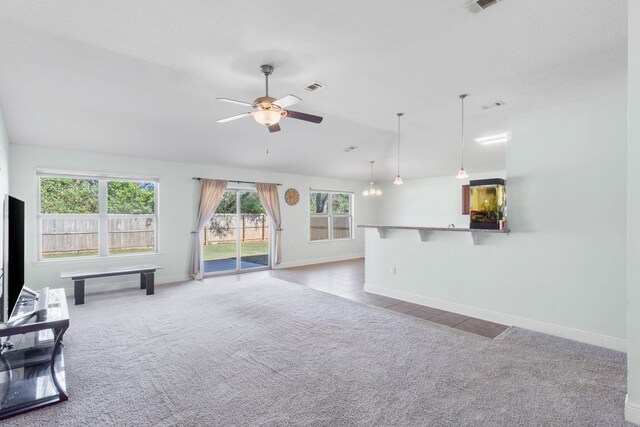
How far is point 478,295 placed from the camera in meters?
4.16

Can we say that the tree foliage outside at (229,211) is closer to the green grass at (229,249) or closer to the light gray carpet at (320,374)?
the green grass at (229,249)

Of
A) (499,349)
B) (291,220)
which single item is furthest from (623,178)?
(291,220)

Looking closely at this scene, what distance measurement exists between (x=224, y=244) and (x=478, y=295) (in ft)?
17.8

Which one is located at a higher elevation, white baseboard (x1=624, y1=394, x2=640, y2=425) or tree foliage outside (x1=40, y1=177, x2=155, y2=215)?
tree foliage outside (x1=40, y1=177, x2=155, y2=215)

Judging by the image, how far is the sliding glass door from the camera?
7305 mm

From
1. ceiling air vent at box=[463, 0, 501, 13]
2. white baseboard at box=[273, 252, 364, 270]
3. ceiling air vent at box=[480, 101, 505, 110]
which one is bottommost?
white baseboard at box=[273, 252, 364, 270]

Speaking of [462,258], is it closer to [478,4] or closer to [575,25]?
[575,25]

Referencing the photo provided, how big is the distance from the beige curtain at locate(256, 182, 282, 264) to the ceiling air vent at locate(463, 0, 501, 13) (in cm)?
598

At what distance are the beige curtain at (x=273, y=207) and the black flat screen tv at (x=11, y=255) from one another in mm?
4820

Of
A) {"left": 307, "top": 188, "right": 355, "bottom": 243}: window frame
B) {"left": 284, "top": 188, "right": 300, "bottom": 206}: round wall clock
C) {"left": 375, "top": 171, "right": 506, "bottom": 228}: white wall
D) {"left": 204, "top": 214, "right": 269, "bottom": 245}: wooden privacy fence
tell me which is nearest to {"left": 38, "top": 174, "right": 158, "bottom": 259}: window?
{"left": 204, "top": 214, "right": 269, "bottom": 245}: wooden privacy fence

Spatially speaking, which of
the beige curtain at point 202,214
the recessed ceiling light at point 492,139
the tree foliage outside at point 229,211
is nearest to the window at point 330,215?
the tree foliage outside at point 229,211

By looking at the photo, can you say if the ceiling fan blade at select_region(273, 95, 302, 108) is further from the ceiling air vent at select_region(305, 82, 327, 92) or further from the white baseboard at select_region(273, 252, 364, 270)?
the white baseboard at select_region(273, 252, 364, 270)

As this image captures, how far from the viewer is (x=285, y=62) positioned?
3.01 metres

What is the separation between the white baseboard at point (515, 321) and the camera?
324 cm
